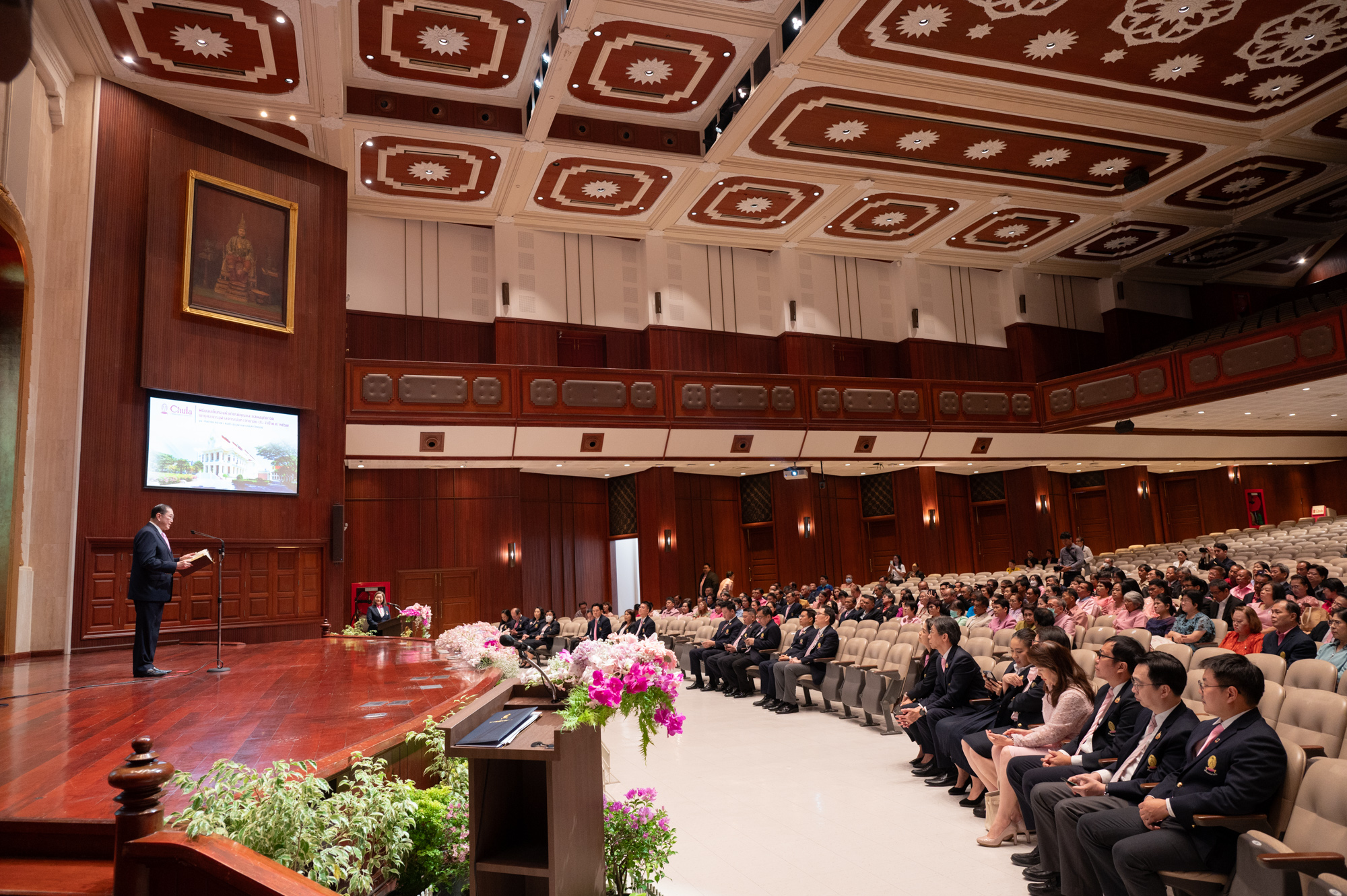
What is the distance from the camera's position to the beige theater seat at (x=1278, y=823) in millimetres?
2623

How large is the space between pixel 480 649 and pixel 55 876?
12.7 ft

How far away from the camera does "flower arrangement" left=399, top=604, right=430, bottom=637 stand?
10.0m

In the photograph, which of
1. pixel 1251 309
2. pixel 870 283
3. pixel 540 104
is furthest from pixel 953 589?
pixel 1251 309

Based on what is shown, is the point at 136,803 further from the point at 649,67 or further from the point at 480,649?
the point at 649,67

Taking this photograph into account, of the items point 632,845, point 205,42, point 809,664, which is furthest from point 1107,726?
point 205,42

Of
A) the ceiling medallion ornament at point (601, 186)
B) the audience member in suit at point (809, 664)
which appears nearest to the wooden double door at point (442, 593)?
the ceiling medallion ornament at point (601, 186)

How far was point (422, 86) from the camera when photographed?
37.4 feet

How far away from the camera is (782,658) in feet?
30.1

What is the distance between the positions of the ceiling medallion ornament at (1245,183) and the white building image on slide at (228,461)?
15395 mm

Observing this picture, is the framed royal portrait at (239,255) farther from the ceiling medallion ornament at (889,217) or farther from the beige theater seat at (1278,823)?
the beige theater seat at (1278,823)

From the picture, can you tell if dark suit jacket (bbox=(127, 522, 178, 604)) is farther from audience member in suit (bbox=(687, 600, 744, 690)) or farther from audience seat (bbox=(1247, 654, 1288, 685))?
audience member in suit (bbox=(687, 600, 744, 690))

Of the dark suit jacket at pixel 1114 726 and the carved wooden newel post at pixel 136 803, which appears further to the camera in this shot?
the dark suit jacket at pixel 1114 726

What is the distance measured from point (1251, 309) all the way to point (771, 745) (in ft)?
61.7

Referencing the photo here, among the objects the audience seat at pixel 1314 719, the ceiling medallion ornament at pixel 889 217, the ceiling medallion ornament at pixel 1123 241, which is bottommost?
the audience seat at pixel 1314 719
